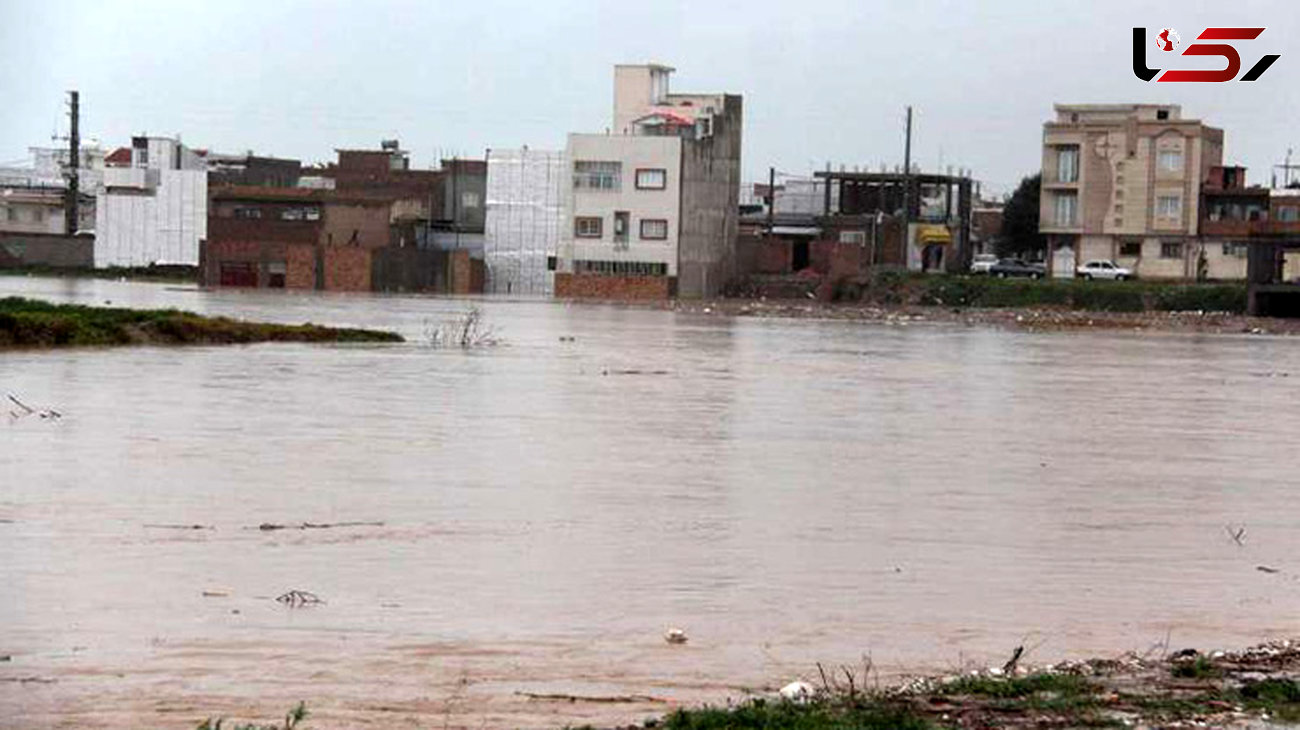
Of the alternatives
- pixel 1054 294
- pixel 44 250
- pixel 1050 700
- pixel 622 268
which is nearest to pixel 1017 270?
pixel 1054 294

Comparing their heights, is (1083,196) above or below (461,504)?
above

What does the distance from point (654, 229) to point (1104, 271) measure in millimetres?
18083

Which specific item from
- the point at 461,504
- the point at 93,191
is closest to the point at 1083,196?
the point at 93,191

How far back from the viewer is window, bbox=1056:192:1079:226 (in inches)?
3469

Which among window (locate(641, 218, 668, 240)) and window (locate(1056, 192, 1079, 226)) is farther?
window (locate(1056, 192, 1079, 226))

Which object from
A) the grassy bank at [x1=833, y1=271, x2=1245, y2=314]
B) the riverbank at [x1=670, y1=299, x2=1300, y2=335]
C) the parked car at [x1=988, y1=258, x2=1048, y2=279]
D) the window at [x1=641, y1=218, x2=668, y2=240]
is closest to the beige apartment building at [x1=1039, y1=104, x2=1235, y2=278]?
the parked car at [x1=988, y1=258, x2=1048, y2=279]

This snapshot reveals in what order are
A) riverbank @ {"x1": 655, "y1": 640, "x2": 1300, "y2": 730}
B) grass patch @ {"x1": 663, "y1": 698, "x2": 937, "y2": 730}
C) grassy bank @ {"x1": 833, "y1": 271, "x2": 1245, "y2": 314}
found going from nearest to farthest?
grass patch @ {"x1": 663, "y1": 698, "x2": 937, "y2": 730}
riverbank @ {"x1": 655, "y1": 640, "x2": 1300, "y2": 730}
grassy bank @ {"x1": 833, "y1": 271, "x2": 1245, "y2": 314}

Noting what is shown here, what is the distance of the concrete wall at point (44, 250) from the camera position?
10050 centimetres

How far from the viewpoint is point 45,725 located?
9.14 metres

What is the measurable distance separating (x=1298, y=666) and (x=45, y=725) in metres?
5.80

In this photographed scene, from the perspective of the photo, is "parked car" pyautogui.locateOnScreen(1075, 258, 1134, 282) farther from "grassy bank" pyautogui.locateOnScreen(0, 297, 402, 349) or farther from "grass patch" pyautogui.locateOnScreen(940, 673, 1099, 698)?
"grass patch" pyautogui.locateOnScreen(940, 673, 1099, 698)

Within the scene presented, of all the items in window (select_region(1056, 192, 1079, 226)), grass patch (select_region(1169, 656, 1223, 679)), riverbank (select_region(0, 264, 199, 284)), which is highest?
window (select_region(1056, 192, 1079, 226))

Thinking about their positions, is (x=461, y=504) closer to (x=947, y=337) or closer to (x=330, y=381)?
(x=330, y=381)

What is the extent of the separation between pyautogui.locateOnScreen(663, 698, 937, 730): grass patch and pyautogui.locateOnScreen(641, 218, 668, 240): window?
78742 mm
